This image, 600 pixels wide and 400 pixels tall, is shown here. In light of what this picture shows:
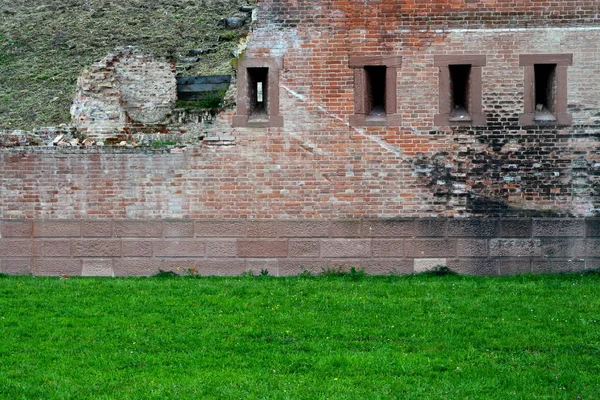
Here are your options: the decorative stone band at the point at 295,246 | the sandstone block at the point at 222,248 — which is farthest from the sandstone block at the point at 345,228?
the sandstone block at the point at 222,248

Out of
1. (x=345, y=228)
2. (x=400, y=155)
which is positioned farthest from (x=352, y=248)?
(x=400, y=155)

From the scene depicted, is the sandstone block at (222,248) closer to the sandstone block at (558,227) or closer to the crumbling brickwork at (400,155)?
the crumbling brickwork at (400,155)

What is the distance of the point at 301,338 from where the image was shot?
10922 mm

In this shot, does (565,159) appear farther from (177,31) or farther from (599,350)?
(177,31)

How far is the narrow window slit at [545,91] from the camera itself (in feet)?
50.0

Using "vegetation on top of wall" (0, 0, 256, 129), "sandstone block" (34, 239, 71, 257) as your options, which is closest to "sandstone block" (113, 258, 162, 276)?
"sandstone block" (34, 239, 71, 257)

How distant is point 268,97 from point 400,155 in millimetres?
2269

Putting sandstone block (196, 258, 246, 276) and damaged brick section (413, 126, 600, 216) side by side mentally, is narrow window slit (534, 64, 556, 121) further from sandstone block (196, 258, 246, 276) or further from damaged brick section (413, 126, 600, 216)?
sandstone block (196, 258, 246, 276)

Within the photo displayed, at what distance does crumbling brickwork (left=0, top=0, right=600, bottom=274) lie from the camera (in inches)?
597

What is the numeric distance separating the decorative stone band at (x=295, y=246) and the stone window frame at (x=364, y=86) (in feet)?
5.15

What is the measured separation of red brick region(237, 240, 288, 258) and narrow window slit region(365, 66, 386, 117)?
2514mm

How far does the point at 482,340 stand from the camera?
10828mm

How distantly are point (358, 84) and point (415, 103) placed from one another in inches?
37.1

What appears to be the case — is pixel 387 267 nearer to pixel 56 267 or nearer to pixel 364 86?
pixel 364 86
